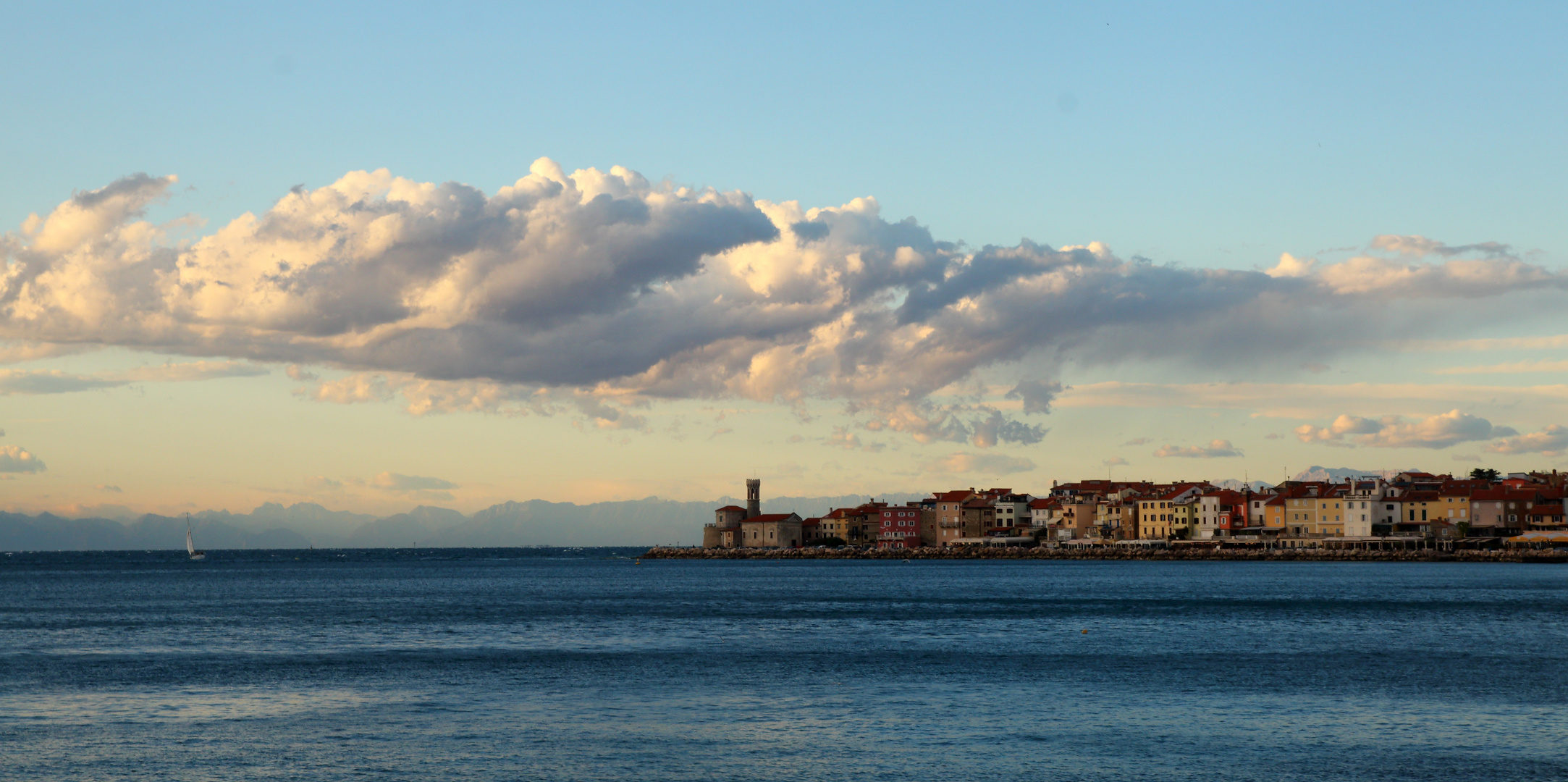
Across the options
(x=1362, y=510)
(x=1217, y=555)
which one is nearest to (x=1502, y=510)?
(x=1362, y=510)

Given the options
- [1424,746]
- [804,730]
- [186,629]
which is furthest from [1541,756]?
[186,629]

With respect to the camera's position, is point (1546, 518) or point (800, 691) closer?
point (800, 691)

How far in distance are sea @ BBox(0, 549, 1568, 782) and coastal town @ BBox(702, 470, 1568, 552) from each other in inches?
3078

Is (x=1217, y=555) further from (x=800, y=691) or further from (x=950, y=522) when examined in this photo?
(x=800, y=691)

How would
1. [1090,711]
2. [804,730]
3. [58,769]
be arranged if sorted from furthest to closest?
[1090,711]
[804,730]
[58,769]

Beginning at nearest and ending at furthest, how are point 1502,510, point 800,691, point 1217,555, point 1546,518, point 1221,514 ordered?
point 800,691 → point 1546,518 → point 1502,510 → point 1217,555 → point 1221,514

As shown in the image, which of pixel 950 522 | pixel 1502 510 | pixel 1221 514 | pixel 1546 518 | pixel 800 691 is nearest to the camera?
pixel 800 691

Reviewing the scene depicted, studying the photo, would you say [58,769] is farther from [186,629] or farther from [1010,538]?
[1010,538]

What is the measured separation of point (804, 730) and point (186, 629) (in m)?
41.4

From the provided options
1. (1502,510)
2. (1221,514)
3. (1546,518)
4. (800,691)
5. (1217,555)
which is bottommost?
(1217,555)

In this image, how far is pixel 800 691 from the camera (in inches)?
1481

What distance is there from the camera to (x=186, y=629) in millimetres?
61094

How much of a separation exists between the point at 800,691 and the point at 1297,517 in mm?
140404

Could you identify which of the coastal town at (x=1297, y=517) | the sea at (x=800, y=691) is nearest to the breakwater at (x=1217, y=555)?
the coastal town at (x=1297, y=517)
